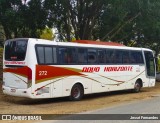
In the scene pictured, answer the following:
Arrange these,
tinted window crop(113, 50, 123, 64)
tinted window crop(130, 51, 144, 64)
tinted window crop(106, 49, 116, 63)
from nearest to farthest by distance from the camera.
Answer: tinted window crop(106, 49, 116, 63) → tinted window crop(113, 50, 123, 64) → tinted window crop(130, 51, 144, 64)

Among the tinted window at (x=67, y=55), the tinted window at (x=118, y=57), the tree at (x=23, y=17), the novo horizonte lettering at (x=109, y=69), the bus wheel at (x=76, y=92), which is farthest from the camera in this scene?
the tinted window at (x=118, y=57)

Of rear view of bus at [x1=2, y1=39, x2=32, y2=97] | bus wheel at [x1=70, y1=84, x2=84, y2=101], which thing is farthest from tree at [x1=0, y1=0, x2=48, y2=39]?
bus wheel at [x1=70, y1=84, x2=84, y2=101]

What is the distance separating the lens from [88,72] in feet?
65.2

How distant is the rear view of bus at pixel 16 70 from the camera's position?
54.1 feet

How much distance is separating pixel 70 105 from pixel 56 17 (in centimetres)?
1059

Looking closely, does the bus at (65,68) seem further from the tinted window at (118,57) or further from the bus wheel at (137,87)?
the bus wheel at (137,87)

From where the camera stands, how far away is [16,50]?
1711 centimetres

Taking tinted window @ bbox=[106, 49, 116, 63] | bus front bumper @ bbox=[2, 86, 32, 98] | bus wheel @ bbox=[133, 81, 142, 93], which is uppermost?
tinted window @ bbox=[106, 49, 116, 63]

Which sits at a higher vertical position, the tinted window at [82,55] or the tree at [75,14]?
the tree at [75,14]

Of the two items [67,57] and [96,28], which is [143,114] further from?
[96,28]

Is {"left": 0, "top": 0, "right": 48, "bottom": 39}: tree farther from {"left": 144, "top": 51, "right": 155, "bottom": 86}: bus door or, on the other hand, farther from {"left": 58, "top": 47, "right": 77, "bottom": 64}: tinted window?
Answer: {"left": 144, "top": 51, "right": 155, "bottom": 86}: bus door

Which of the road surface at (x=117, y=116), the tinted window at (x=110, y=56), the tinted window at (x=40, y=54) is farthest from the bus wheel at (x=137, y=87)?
the road surface at (x=117, y=116)

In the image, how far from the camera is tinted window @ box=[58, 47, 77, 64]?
18219mm

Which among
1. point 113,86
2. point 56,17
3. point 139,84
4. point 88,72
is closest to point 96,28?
point 56,17
